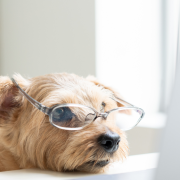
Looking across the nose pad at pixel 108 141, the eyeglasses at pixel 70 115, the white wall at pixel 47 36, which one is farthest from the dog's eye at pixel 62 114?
the white wall at pixel 47 36

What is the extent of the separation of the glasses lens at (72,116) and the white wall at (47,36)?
1.48 m

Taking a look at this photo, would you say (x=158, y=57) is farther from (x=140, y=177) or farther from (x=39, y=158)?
(x=140, y=177)

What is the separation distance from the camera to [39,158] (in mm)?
869

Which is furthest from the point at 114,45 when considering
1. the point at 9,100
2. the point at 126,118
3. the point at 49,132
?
the point at 49,132

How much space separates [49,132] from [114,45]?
1.56 meters

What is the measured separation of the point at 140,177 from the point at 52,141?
0.37 metres

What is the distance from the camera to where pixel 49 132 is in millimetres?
866

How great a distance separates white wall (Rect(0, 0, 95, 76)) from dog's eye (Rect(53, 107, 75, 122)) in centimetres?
150

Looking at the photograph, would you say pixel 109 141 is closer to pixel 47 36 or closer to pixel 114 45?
pixel 114 45

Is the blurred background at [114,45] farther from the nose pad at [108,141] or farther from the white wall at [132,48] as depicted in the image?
the nose pad at [108,141]

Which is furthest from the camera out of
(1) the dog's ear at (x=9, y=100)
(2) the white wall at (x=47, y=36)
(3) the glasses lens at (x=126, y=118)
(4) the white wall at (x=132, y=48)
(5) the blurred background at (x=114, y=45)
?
(2) the white wall at (x=47, y=36)

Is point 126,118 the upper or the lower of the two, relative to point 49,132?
lower

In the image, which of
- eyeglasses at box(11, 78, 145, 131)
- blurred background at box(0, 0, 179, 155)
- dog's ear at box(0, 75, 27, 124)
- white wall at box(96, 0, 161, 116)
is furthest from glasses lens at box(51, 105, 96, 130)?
white wall at box(96, 0, 161, 116)

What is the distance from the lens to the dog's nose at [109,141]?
30.8 inches
